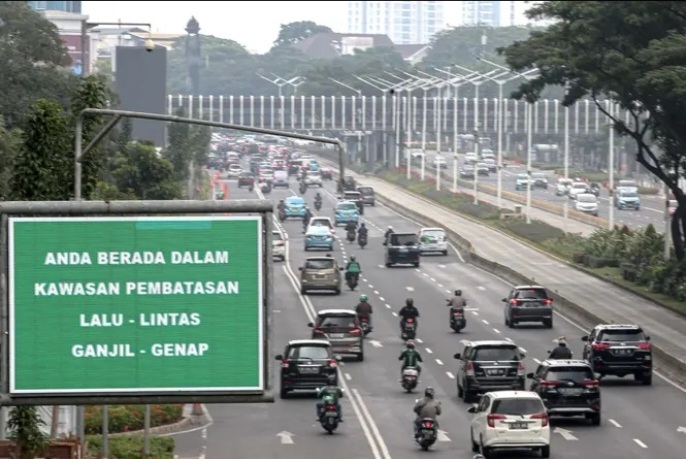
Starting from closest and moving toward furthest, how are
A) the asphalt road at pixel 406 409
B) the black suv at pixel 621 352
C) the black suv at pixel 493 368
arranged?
the asphalt road at pixel 406 409 < the black suv at pixel 493 368 < the black suv at pixel 621 352

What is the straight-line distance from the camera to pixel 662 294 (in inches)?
3081

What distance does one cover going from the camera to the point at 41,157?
35.7 m

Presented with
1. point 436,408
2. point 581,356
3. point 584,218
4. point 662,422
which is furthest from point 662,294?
point 584,218

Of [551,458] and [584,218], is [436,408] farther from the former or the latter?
[584,218]

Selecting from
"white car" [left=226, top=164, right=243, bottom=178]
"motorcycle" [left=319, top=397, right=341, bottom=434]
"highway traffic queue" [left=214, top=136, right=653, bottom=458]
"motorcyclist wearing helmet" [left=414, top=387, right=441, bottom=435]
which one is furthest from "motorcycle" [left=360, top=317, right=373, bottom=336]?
Result: "white car" [left=226, top=164, right=243, bottom=178]

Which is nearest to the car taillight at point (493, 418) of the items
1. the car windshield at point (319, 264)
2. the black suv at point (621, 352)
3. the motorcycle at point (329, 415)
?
the motorcycle at point (329, 415)

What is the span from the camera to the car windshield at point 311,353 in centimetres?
5134

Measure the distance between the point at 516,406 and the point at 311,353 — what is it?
37.1 feet

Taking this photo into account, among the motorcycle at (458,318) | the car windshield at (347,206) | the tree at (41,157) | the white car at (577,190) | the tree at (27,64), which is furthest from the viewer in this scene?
the white car at (577,190)

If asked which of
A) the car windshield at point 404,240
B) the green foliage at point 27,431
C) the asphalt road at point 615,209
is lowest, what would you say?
the asphalt road at point 615,209

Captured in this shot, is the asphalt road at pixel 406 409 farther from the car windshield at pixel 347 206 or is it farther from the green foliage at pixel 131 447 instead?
the car windshield at pixel 347 206

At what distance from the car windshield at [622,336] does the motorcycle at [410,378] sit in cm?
502

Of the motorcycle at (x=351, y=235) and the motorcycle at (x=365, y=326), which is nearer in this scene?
the motorcycle at (x=365, y=326)

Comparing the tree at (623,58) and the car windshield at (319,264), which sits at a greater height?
the tree at (623,58)
